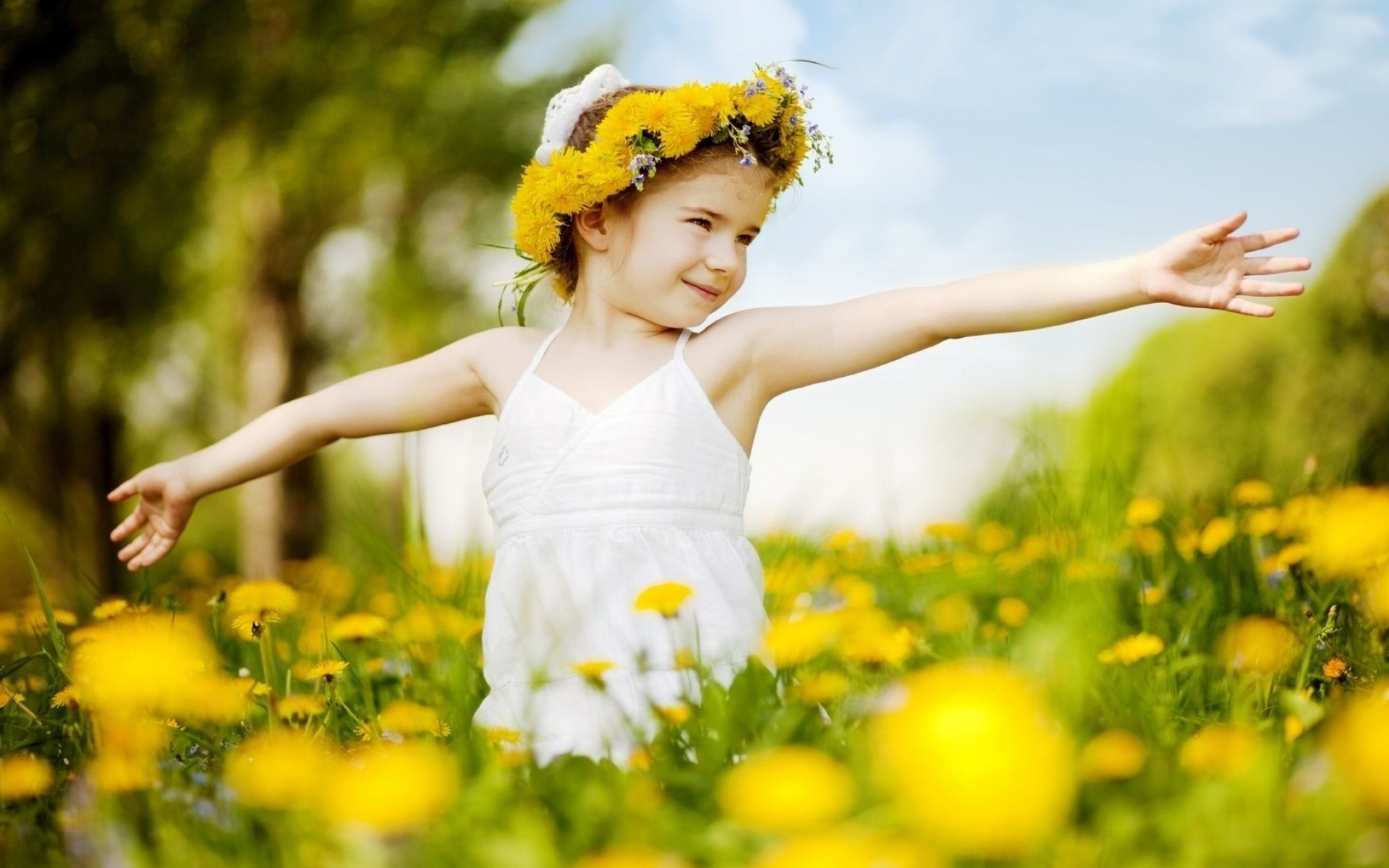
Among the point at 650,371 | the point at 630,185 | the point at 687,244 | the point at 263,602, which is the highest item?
the point at 630,185

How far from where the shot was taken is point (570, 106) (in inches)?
103

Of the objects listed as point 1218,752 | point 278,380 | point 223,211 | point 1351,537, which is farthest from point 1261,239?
point 223,211

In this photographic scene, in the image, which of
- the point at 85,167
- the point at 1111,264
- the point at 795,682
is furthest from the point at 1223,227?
the point at 85,167

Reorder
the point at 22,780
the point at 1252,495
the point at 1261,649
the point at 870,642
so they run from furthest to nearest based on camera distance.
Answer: the point at 1252,495 < the point at 1261,649 < the point at 870,642 < the point at 22,780

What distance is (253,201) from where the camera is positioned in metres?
8.09

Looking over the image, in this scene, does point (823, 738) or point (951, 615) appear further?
point (951, 615)

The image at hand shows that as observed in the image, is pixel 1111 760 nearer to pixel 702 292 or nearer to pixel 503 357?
pixel 702 292

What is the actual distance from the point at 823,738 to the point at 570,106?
5.42ft

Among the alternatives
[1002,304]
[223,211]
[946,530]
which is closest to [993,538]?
[946,530]

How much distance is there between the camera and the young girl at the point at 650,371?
205 cm

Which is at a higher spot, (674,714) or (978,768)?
(978,768)

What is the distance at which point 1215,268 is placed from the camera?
A: 6.77 feet

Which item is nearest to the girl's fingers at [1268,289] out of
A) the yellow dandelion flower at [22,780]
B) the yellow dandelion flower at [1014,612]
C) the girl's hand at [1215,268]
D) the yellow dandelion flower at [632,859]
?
the girl's hand at [1215,268]

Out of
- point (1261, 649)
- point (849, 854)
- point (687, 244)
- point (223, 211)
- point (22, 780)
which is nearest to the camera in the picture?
point (849, 854)
